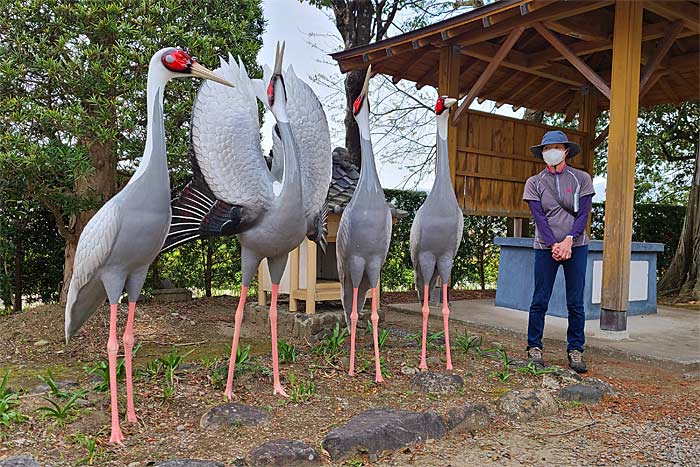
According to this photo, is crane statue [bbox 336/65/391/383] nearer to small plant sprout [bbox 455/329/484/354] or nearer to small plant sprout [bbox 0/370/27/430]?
small plant sprout [bbox 455/329/484/354]

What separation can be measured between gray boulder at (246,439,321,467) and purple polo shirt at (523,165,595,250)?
9.11 ft

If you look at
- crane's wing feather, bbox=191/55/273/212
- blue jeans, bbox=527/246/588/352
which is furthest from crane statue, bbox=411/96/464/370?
crane's wing feather, bbox=191/55/273/212

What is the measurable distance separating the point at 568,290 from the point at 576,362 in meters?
0.61

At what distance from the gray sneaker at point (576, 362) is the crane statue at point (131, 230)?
3.50 metres

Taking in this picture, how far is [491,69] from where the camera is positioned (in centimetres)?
704

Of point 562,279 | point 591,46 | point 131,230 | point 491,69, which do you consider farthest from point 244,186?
point 591,46

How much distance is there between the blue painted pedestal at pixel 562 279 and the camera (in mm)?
6641

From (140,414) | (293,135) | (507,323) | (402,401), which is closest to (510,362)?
(402,401)

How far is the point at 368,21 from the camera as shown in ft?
34.0

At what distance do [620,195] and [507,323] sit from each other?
77.3 inches

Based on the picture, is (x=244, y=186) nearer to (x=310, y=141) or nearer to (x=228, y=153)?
(x=228, y=153)

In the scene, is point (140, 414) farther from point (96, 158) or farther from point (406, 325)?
point (406, 325)

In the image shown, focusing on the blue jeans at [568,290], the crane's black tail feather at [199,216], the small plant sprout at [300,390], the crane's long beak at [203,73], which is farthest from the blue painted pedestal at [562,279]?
Answer: the crane's long beak at [203,73]

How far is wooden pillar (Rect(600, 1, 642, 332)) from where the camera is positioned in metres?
5.61
